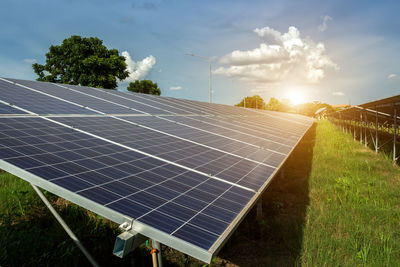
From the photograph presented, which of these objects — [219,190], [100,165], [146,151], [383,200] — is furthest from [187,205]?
[383,200]

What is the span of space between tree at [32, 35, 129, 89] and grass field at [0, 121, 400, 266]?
108 feet

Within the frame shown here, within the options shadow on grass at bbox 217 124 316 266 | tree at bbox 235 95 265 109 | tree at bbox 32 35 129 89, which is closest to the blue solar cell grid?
shadow on grass at bbox 217 124 316 266

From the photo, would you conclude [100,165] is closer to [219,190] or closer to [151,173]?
[151,173]

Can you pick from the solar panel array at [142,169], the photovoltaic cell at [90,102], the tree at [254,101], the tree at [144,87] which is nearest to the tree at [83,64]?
the tree at [144,87]

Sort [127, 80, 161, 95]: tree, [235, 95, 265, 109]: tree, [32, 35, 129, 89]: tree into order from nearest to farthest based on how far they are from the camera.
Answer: [32, 35, 129, 89]: tree → [127, 80, 161, 95]: tree → [235, 95, 265, 109]: tree

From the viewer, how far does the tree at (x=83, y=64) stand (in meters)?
40.6

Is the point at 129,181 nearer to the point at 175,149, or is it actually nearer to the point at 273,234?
the point at 175,149

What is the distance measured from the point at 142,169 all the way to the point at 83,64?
41697mm

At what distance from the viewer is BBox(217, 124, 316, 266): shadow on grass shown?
237 inches

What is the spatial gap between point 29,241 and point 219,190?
529 centimetres

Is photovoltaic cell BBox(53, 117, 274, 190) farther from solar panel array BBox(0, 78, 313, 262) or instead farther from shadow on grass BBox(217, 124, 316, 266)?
shadow on grass BBox(217, 124, 316, 266)

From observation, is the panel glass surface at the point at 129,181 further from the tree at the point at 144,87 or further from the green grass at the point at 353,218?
the tree at the point at 144,87

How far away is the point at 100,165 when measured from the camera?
4.23 metres

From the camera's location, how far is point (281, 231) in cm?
699
